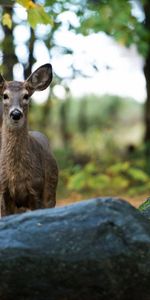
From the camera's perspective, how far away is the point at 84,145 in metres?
20.1

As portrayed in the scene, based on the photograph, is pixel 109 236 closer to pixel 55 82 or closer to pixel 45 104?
pixel 55 82

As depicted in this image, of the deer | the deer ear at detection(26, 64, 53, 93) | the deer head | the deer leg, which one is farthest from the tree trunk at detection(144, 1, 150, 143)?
the deer head

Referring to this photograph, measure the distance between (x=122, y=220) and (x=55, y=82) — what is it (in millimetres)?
9148

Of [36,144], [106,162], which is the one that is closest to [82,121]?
[106,162]

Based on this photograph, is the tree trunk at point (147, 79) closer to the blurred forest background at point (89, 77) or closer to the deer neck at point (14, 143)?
the blurred forest background at point (89, 77)

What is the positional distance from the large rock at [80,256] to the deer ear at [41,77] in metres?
3.11

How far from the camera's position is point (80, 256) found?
5.47 metres

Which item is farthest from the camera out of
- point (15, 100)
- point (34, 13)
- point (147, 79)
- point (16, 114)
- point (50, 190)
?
point (147, 79)

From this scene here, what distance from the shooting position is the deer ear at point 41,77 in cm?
849

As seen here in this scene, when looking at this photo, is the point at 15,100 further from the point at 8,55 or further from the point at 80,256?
the point at 8,55

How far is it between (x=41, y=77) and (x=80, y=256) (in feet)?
11.5

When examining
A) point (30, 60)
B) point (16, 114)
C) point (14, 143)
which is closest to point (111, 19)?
point (30, 60)

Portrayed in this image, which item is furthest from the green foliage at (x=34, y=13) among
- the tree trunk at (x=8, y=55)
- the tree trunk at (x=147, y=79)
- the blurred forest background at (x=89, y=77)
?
the tree trunk at (x=147, y=79)

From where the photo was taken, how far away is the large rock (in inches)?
215
